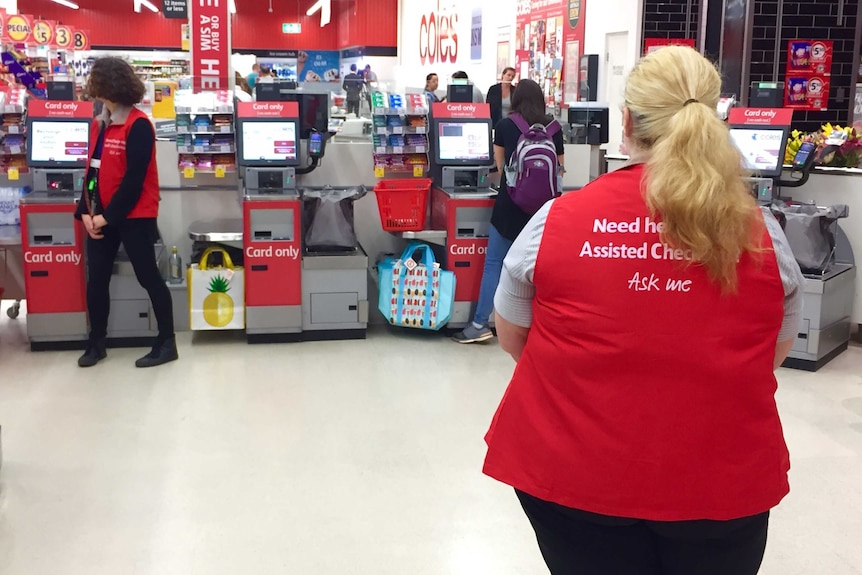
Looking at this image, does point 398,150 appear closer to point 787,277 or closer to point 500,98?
point 500,98

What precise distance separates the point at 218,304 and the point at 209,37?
5014mm

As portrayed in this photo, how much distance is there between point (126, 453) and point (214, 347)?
1635 mm

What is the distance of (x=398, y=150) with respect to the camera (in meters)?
5.79

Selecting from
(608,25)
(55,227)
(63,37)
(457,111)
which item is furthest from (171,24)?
(55,227)

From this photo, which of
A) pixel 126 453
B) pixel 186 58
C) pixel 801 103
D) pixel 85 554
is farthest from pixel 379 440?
pixel 186 58

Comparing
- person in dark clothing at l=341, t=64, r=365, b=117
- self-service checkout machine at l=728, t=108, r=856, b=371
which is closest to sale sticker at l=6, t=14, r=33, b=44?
person in dark clothing at l=341, t=64, r=365, b=117

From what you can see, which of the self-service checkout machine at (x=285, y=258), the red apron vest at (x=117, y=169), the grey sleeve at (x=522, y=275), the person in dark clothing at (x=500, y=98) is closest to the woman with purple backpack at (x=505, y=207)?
the self-service checkout machine at (x=285, y=258)

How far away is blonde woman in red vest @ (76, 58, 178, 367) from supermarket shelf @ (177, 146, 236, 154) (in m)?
0.58

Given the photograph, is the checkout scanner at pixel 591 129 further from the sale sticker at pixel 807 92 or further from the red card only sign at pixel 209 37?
the red card only sign at pixel 209 37

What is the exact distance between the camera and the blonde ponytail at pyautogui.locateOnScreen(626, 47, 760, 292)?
1.33 meters

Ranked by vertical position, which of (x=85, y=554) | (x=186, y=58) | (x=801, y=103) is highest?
(x=186, y=58)

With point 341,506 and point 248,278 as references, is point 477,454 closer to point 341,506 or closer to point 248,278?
point 341,506

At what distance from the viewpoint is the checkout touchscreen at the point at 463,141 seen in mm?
5773

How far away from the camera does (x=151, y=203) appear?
15.8 ft
